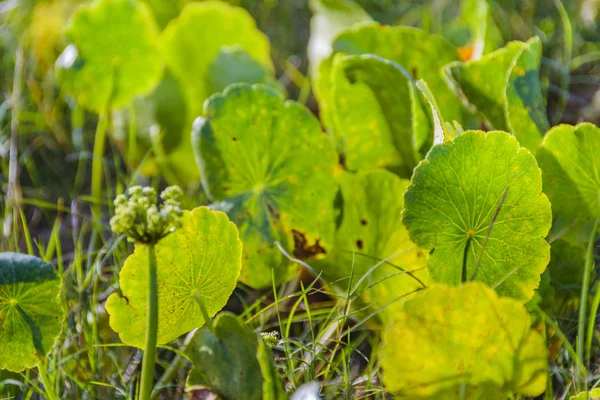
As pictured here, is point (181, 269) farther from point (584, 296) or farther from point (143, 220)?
point (584, 296)

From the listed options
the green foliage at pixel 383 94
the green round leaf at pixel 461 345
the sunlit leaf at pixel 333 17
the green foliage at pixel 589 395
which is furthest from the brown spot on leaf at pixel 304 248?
the sunlit leaf at pixel 333 17

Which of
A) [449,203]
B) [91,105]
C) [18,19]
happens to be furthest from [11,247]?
[18,19]

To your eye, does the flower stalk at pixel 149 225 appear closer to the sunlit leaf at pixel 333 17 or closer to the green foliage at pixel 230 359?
the green foliage at pixel 230 359

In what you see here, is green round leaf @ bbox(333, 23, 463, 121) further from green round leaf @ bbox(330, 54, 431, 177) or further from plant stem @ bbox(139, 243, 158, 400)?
plant stem @ bbox(139, 243, 158, 400)

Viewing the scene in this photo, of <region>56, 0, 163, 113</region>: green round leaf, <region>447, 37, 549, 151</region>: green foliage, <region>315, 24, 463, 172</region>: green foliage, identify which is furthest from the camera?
<region>56, 0, 163, 113</region>: green round leaf

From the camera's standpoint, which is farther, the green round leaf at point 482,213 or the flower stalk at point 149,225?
the green round leaf at point 482,213

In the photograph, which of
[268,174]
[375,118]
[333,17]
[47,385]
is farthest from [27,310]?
[333,17]

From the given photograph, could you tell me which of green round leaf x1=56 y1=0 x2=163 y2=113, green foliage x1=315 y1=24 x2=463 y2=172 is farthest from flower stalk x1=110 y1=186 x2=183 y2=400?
green round leaf x1=56 y1=0 x2=163 y2=113
